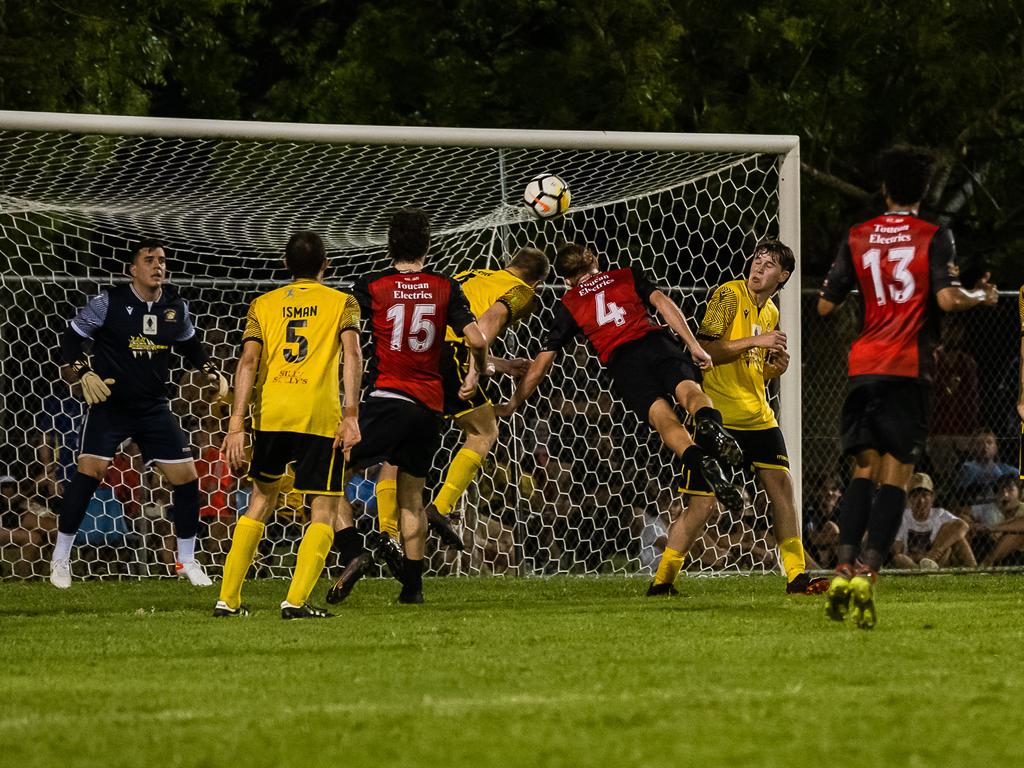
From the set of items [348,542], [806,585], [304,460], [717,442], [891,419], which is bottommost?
[806,585]

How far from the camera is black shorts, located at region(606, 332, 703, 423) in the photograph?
9.07 meters

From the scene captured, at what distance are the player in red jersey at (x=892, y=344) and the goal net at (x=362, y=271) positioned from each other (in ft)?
11.7

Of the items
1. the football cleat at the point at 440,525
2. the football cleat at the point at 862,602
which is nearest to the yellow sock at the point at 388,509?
the football cleat at the point at 440,525

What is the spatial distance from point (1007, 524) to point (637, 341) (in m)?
5.09

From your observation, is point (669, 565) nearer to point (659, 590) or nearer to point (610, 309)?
point (659, 590)

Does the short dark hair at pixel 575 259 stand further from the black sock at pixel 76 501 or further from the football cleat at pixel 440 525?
the black sock at pixel 76 501

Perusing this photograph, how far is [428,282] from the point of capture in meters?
8.55

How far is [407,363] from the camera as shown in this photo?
28.5 feet

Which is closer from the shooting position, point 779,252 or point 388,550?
point 388,550

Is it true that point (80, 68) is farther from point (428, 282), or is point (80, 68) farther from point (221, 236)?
point (428, 282)

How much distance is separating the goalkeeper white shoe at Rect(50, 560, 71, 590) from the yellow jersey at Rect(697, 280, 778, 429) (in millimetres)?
4396

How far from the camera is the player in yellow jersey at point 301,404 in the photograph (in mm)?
7781

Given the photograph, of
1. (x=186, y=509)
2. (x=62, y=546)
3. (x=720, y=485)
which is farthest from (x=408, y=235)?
(x=62, y=546)

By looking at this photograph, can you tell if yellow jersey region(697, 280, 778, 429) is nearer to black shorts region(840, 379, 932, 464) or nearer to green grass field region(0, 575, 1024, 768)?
green grass field region(0, 575, 1024, 768)
